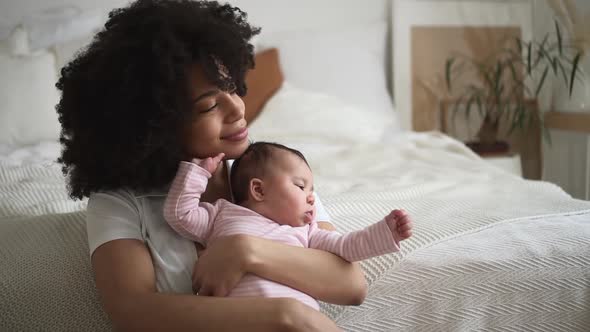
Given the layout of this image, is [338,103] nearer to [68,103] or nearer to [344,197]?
[344,197]

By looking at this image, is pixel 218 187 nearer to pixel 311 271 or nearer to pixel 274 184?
pixel 274 184

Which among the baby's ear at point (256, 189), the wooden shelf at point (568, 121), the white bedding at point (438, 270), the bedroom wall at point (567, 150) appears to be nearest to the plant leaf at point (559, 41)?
the bedroom wall at point (567, 150)

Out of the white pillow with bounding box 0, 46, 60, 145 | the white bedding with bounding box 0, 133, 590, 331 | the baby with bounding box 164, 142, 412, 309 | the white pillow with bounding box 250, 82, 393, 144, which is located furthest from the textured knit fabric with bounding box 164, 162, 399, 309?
the white pillow with bounding box 0, 46, 60, 145

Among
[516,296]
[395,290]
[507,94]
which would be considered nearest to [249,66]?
[395,290]

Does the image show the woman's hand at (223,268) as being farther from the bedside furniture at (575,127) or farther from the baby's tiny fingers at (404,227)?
the bedside furniture at (575,127)

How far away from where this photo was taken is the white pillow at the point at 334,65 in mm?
2639

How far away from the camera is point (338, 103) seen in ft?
8.11

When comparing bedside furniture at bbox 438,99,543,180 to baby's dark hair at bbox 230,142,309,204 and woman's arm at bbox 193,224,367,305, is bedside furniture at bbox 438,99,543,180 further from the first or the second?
woman's arm at bbox 193,224,367,305

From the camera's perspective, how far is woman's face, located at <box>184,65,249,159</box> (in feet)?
2.93

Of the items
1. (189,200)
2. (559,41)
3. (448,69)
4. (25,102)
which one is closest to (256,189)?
(189,200)

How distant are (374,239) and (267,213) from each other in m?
0.21

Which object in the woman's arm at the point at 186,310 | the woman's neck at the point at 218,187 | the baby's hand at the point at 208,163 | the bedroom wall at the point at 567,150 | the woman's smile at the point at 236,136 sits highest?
the woman's smile at the point at 236,136

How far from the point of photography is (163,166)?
92 cm

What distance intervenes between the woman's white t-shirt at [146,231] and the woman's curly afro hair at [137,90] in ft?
0.11
